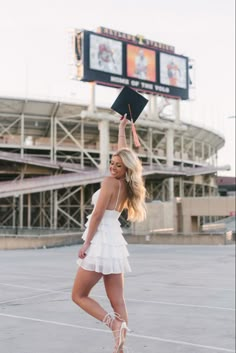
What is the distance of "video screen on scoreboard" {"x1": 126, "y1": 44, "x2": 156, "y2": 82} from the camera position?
4925cm

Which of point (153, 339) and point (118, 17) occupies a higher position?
point (118, 17)

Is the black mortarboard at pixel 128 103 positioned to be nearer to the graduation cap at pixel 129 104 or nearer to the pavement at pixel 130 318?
the graduation cap at pixel 129 104

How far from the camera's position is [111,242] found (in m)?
3.45

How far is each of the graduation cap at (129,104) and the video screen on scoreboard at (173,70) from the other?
1922 inches

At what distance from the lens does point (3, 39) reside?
13.3ft

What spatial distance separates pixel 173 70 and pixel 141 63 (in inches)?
190

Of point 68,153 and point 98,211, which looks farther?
point 68,153

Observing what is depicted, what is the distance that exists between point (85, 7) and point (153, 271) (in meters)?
8.70

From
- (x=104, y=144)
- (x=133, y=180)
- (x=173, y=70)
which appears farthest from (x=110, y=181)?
→ (x=173, y=70)

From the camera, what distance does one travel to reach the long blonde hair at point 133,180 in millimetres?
3615

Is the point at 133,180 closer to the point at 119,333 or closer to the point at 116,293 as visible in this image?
the point at 116,293

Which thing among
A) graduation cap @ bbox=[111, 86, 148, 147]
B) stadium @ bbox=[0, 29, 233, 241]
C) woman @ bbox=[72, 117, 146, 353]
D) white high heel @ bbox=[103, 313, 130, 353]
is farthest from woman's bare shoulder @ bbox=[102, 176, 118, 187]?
stadium @ bbox=[0, 29, 233, 241]

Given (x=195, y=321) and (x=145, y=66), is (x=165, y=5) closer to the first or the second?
Answer: (x=195, y=321)

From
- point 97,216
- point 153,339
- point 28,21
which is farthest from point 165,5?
point 153,339
